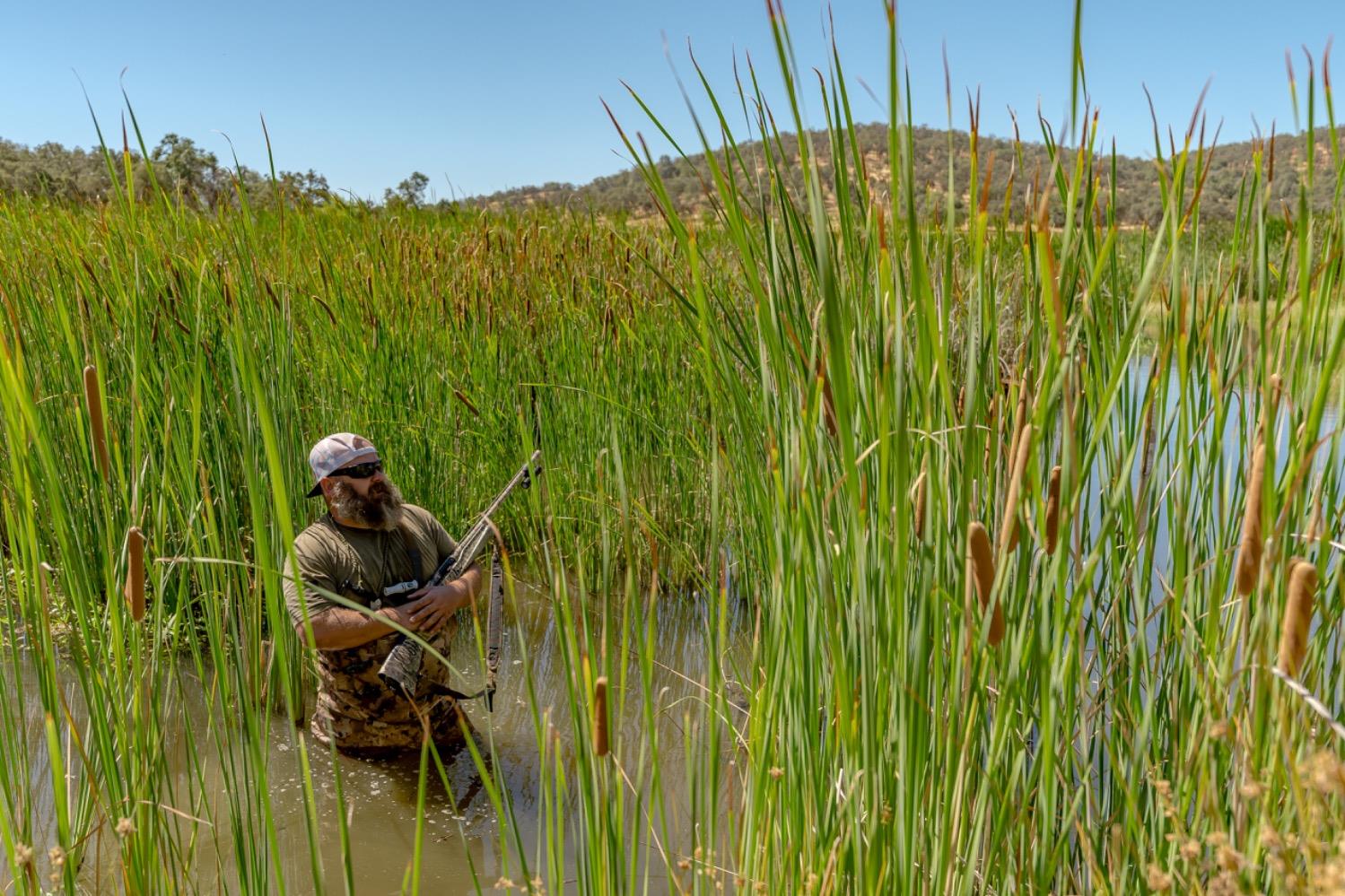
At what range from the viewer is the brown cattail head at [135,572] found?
1.05 m

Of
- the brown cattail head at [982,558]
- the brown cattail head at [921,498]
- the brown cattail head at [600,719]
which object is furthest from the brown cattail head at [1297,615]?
the brown cattail head at [600,719]

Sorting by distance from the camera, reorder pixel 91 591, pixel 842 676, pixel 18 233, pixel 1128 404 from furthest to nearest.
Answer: pixel 18 233, pixel 1128 404, pixel 91 591, pixel 842 676

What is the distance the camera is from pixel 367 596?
3354mm

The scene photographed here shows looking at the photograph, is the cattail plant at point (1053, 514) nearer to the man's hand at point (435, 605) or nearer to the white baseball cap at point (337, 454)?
the man's hand at point (435, 605)

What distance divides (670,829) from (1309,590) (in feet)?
8.41

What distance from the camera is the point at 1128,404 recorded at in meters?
1.70

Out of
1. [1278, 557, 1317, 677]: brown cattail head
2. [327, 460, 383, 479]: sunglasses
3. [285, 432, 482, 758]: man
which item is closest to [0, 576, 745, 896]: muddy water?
[285, 432, 482, 758]: man

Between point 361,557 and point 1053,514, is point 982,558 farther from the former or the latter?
point 361,557

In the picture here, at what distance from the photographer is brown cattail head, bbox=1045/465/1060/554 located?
100 cm

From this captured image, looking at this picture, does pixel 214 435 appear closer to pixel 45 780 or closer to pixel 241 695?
pixel 45 780

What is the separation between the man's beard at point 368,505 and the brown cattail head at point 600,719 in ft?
7.99

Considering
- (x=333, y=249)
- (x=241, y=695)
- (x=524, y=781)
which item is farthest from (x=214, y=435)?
(x=333, y=249)

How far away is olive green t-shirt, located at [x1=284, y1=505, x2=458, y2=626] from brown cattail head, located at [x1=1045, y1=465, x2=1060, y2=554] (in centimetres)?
Answer: 249

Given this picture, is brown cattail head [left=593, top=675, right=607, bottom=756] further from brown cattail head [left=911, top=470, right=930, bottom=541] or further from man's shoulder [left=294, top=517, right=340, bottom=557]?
man's shoulder [left=294, top=517, right=340, bottom=557]
